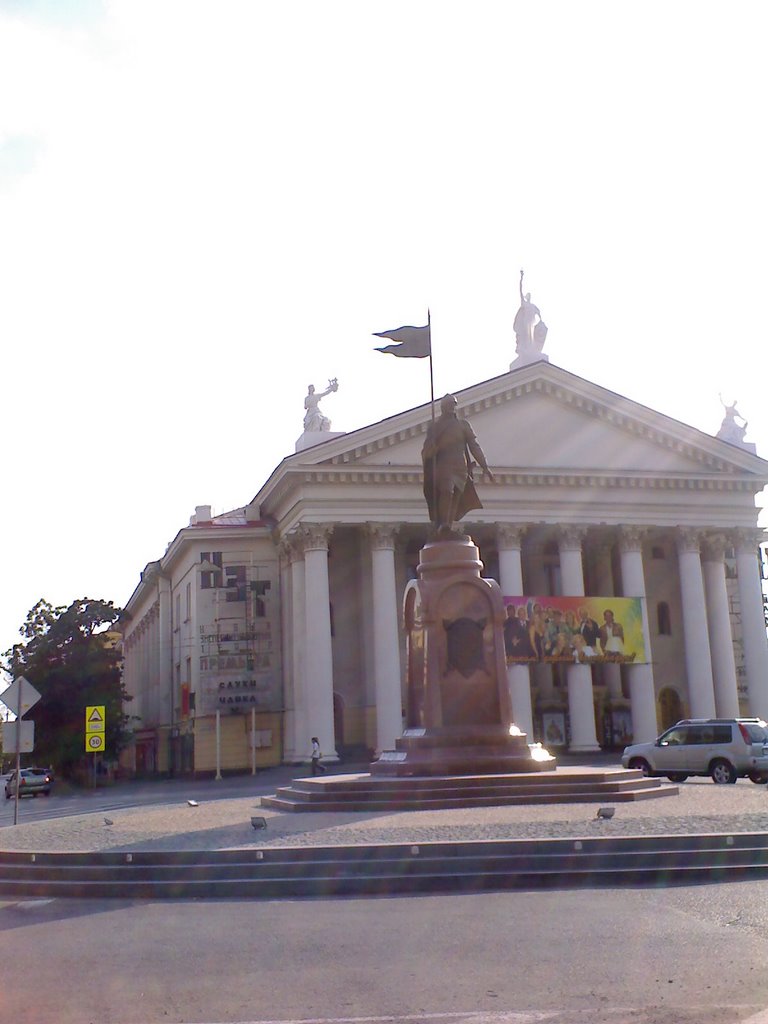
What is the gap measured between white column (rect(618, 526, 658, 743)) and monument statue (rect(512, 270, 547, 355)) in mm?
9378

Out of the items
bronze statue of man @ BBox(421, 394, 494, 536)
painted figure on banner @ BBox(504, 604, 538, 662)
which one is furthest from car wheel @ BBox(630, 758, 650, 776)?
painted figure on banner @ BBox(504, 604, 538, 662)

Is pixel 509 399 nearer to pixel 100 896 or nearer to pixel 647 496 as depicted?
pixel 647 496

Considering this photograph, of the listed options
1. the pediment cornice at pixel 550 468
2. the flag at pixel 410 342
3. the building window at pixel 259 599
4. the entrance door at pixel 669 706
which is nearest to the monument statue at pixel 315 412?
the pediment cornice at pixel 550 468

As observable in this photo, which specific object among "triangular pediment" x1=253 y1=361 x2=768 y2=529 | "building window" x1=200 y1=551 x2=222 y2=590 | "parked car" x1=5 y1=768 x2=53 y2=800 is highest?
"triangular pediment" x1=253 y1=361 x2=768 y2=529

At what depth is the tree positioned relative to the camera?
176 ft

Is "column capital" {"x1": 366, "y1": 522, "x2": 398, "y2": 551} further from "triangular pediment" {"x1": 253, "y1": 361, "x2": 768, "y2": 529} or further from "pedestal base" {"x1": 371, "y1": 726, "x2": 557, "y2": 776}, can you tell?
"pedestal base" {"x1": 371, "y1": 726, "x2": 557, "y2": 776}

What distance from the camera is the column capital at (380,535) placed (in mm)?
45719

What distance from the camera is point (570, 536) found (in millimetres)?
48219

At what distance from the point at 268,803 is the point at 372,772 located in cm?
201

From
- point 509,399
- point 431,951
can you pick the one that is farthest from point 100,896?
point 509,399

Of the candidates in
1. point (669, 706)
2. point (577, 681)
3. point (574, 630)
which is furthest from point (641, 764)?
point (669, 706)

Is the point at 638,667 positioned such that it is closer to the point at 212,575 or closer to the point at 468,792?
the point at 212,575

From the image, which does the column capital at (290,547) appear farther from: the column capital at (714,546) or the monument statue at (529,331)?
the column capital at (714,546)

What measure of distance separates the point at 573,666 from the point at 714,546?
8807 mm
